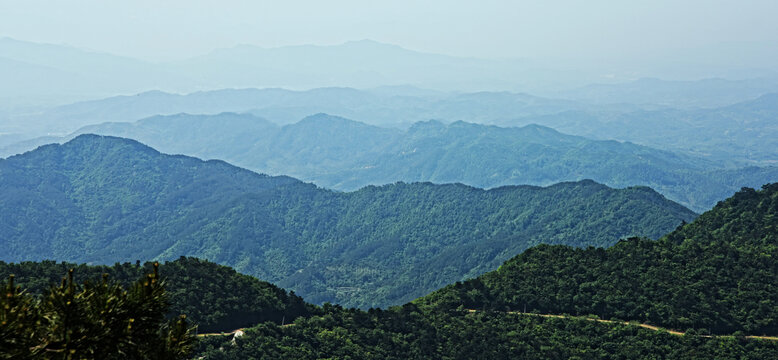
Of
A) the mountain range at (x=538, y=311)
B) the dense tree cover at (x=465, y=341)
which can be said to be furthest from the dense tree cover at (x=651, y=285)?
the dense tree cover at (x=465, y=341)

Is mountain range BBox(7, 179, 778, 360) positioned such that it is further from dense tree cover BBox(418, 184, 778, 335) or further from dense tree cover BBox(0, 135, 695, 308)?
dense tree cover BBox(0, 135, 695, 308)

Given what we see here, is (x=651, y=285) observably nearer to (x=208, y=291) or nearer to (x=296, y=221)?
(x=208, y=291)

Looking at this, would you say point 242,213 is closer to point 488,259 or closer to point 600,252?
point 488,259

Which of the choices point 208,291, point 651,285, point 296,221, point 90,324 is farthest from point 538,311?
point 296,221

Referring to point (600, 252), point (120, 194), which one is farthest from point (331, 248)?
point (600, 252)

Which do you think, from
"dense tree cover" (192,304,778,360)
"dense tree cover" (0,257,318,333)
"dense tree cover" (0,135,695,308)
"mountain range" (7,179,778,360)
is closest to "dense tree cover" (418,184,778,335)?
"mountain range" (7,179,778,360)
